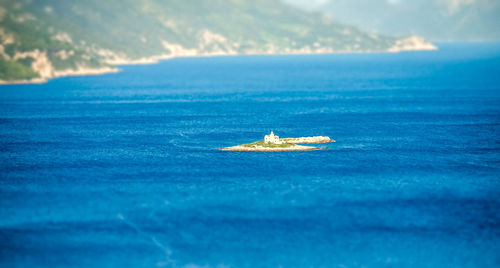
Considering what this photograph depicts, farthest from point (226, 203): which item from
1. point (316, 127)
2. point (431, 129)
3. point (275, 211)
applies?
point (431, 129)

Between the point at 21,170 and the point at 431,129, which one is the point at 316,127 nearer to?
the point at 431,129

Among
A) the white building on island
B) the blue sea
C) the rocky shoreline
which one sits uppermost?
the white building on island

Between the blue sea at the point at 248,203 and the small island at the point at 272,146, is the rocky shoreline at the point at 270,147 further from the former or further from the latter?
the blue sea at the point at 248,203

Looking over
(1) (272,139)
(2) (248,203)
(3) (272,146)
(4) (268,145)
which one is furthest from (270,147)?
(2) (248,203)

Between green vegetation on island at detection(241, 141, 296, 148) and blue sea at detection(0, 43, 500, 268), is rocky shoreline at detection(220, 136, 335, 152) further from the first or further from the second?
blue sea at detection(0, 43, 500, 268)

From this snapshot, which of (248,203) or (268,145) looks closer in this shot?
(248,203)

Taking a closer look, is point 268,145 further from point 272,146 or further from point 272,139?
point 272,139

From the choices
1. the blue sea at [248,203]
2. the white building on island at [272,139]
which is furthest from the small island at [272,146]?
the blue sea at [248,203]

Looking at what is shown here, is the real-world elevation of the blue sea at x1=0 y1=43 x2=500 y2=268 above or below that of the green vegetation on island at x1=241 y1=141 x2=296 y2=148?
below

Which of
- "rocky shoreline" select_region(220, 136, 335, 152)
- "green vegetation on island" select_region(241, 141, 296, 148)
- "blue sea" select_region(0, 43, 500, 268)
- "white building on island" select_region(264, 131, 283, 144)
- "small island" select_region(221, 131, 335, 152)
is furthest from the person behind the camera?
"white building on island" select_region(264, 131, 283, 144)

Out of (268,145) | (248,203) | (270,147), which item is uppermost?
(268,145)

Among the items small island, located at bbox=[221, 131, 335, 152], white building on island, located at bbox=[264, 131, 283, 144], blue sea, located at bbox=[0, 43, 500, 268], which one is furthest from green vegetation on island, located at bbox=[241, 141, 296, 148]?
blue sea, located at bbox=[0, 43, 500, 268]
